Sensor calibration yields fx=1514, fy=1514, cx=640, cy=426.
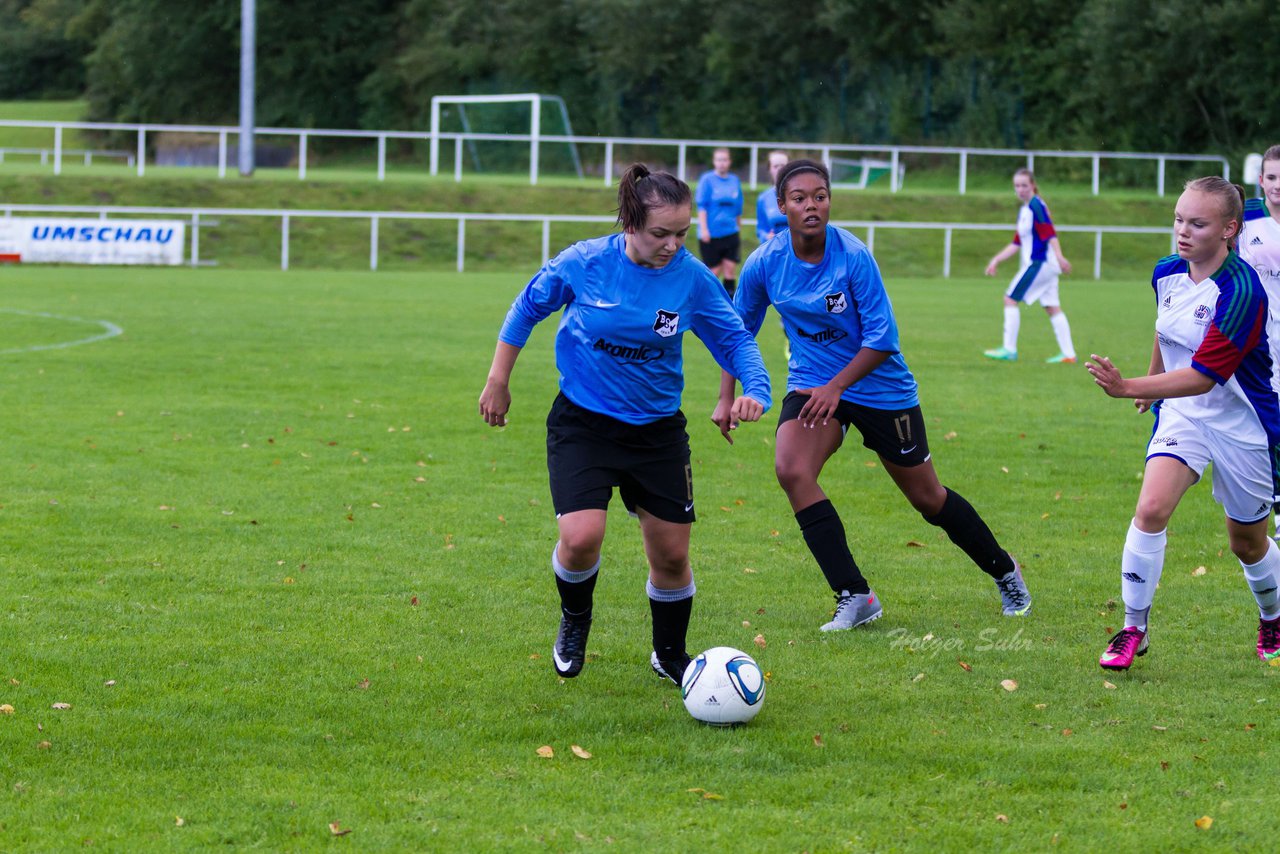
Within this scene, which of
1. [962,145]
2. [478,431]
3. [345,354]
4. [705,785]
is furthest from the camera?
[962,145]

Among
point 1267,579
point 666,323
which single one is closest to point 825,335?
point 666,323

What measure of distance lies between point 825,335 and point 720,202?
14503 millimetres

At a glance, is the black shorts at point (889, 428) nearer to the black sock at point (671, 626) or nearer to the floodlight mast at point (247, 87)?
the black sock at point (671, 626)

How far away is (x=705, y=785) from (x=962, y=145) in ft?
150

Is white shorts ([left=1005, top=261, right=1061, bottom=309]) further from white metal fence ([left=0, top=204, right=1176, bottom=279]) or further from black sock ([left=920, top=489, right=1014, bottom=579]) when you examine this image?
white metal fence ([left=0, top=204, right=1176, bottom=279])

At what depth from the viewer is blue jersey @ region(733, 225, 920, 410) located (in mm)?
5969

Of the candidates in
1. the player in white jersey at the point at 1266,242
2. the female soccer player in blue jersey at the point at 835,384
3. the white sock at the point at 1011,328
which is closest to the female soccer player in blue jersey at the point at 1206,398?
the female soccer player in blue jersey at the point at 835,384

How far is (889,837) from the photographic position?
3967mm

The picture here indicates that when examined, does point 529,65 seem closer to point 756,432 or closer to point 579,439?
point 756,432

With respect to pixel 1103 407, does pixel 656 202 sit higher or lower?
higher

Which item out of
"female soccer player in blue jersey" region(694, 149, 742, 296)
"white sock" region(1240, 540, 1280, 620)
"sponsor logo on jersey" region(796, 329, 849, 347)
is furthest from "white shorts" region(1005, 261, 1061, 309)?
"white sock" region(1240, 540, 1280, 620)

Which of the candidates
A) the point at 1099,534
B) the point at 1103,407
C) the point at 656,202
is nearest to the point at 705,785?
the point at 656,202

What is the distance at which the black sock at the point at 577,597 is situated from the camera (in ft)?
17.6

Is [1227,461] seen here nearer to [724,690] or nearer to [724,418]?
[724,418]
